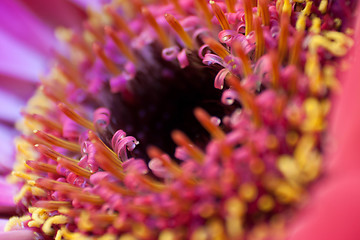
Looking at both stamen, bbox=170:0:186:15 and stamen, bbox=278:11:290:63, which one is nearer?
stamen, bbox=278:11:290:63

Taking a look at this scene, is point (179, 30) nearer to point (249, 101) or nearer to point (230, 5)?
point (230, 5)

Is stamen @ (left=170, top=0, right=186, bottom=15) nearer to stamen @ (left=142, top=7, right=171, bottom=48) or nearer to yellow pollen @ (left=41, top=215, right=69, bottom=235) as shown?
stamen @ (left=142, top=7, right=171, bottom=48)

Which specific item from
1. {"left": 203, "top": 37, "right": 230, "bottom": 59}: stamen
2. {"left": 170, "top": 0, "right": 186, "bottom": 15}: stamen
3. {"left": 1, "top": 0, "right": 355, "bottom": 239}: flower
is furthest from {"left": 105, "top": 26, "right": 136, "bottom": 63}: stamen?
{"left": 203, "top": 37, "right": 230, "bottom": 59}: stamen

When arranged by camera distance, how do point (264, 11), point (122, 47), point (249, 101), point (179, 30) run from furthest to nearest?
1. point (122, 47)
2. point (179, 30)
3. point (264, 11)
4. point (249, 101)

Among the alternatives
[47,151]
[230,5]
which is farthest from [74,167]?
[230,5]

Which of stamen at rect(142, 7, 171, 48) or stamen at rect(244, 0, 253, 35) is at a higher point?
stamen at rect(142, 7, 171, 48)

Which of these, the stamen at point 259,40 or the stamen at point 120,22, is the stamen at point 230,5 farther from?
the stamen at point 120,22
